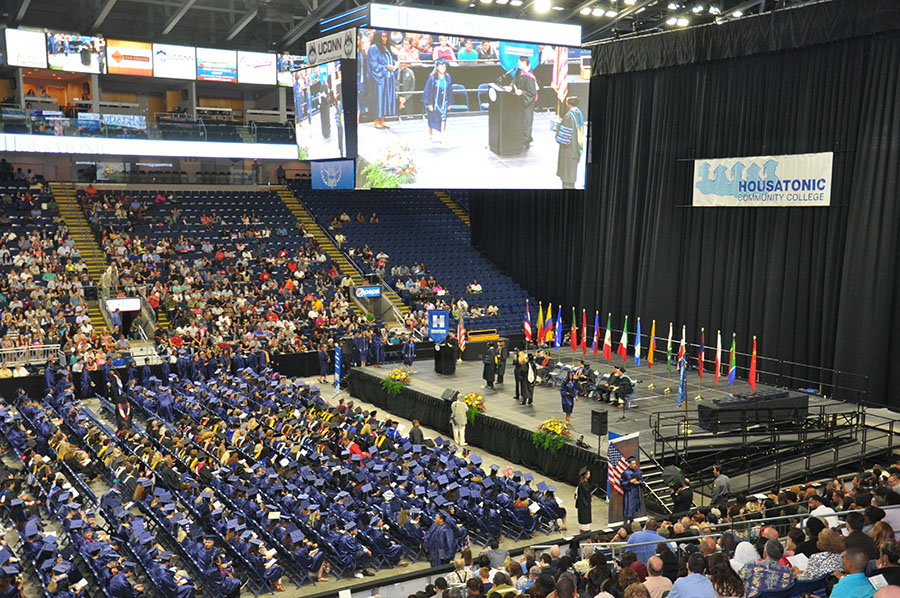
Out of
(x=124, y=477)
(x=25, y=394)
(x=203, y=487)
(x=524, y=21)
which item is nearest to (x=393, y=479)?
(x=203, y=487)

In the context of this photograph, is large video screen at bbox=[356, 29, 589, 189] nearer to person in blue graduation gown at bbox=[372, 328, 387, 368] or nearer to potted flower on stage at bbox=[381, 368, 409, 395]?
person in blue graduation gown at bbox=[372, 328, 387, 368]

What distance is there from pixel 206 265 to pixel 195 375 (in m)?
7.52

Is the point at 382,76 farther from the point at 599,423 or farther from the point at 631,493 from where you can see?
the point at 631,493

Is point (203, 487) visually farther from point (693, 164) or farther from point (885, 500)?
point (693, 164)

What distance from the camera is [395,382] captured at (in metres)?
24.4

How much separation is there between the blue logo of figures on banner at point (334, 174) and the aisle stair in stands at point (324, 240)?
5.53 metres

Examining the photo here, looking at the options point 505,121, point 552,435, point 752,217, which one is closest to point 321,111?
point 505,121

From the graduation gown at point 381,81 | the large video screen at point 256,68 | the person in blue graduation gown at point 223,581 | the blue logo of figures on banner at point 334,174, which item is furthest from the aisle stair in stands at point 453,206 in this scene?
the person in blue graduation gown at point 223,581

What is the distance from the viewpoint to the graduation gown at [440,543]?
13.9 metres

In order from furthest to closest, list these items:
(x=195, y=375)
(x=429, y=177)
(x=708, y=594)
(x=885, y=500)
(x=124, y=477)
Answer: (x=429, y=177) → (x=195, y=375) → (x=124, y=477) → (x=885, y=500) → (x=708, y=594)

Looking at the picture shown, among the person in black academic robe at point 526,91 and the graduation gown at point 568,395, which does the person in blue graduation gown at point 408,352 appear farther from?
the person in black academic robe at point 526,91

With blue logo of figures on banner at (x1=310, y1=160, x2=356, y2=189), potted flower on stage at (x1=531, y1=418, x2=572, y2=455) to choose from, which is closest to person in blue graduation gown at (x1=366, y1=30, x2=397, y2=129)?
blue logo of figures on banner at (x1=310, y1=160, x2=356, y2=189)

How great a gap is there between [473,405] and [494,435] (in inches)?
43.9

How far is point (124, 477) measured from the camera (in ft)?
52.4
